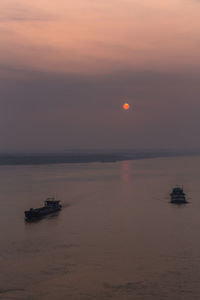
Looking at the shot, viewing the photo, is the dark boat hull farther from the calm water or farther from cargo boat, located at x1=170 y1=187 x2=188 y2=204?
cargo boat, located at x1=170 y1=187 x2=188 y2=204

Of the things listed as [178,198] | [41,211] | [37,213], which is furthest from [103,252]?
[178,198]

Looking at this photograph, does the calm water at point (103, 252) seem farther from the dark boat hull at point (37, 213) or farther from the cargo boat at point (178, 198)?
the cargo boat at point (178, 198)

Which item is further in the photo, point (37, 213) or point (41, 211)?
point (41, 211)

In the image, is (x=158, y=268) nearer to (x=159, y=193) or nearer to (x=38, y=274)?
(x=38, y=274)

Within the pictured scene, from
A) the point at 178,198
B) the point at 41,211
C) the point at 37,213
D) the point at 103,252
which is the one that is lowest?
the point at 103,252

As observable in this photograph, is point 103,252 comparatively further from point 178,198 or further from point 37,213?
point 178,198

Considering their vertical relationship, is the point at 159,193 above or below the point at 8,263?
above

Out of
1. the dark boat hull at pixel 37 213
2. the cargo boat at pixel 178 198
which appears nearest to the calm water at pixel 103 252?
the dark boat hull at pixel 37 213

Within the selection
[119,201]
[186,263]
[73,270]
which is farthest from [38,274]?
[119,201]

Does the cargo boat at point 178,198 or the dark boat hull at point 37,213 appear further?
the cargo boat at point 178,198
